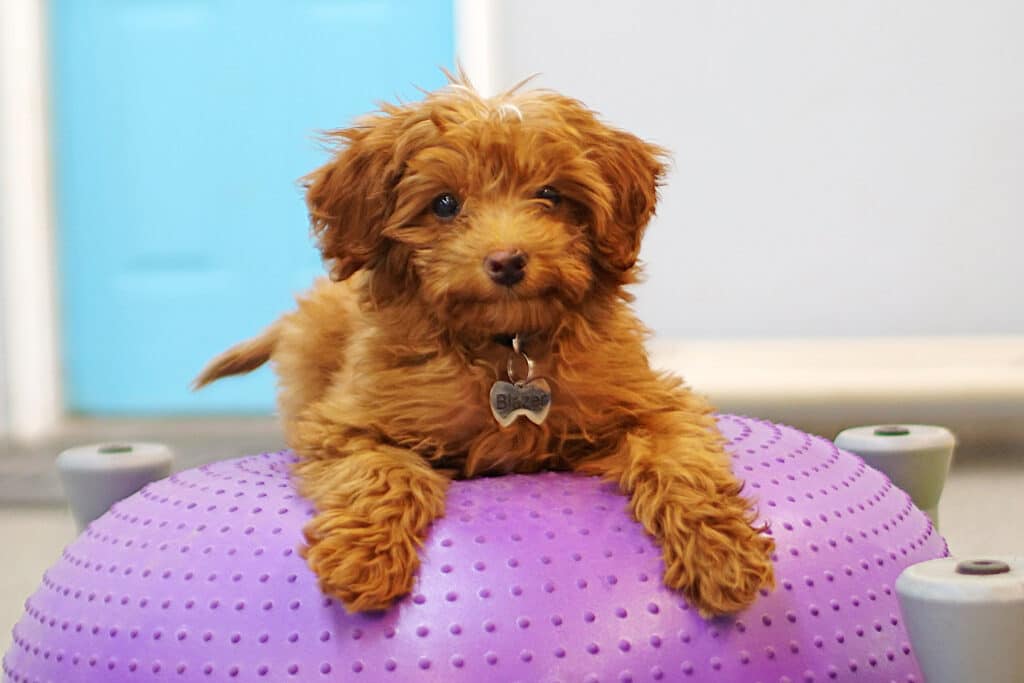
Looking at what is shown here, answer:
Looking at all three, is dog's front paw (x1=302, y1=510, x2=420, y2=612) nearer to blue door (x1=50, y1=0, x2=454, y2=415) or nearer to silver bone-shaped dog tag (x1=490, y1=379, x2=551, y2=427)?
silver bone-shaped dog tag (x1=490, y1=379, x2=551, y2=427)

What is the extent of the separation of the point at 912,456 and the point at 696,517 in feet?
3.32

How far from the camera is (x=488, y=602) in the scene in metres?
1.69

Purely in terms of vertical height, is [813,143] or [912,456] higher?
[813,143]

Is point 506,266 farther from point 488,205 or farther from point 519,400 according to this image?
point 519,400

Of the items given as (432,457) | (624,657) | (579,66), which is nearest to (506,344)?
(432,457)

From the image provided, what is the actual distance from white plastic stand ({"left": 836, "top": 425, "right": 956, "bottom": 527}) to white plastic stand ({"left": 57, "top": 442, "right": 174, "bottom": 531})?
4.26 feet

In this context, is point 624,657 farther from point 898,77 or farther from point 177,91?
point 177,91

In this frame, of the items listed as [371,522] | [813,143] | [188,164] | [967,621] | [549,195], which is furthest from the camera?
[188,164]

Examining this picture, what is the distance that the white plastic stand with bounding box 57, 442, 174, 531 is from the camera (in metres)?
2.49

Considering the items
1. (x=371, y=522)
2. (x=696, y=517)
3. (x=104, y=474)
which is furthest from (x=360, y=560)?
(x=104, y=474)

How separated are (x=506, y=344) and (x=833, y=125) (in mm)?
4152

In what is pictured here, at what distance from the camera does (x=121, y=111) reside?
6.20 m

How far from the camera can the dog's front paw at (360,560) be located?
166 cm

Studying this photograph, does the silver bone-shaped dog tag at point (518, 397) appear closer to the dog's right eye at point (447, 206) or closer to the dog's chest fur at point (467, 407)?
the dog's chest fur at point (467, 407)
